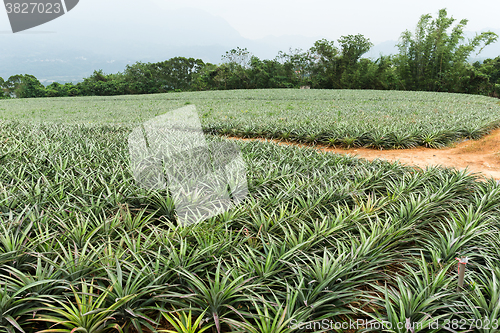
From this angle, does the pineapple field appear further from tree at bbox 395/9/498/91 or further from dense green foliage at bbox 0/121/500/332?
tree at bbox 395/9/498/91

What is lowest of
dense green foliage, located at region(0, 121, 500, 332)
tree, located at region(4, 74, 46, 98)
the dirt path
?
tree, located at region(4, 74, 46, 98)

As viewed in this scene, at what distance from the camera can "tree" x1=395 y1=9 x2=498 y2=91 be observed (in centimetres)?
3008

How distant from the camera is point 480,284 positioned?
1735mm

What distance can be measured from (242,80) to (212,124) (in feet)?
122

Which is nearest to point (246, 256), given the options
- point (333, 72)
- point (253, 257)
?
point (253, 257)

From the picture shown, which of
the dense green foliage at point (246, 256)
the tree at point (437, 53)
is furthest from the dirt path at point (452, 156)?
the tree at point (437, 53)

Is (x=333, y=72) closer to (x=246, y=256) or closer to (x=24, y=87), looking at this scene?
(x=246, y=256)

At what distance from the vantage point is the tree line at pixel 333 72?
101 ft

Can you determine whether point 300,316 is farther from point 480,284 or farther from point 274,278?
point 480,284

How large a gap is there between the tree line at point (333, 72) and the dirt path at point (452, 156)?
3202 cm

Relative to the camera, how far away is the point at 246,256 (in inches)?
70.9

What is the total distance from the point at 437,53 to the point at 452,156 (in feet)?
108

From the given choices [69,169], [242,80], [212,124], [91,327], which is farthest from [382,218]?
[242,80]

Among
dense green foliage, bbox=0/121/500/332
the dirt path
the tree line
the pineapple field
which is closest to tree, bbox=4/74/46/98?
the tree line
